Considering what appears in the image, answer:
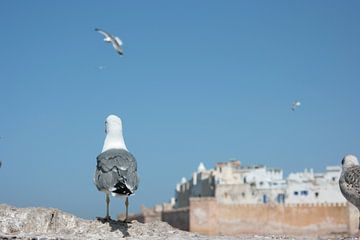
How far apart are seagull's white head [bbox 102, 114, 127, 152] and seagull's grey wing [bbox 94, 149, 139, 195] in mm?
648

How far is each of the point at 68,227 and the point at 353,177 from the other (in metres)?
5.38

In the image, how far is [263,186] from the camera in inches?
2093

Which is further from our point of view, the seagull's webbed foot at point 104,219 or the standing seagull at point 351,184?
the standing seagull at point 351,184

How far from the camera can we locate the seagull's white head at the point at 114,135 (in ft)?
37.4

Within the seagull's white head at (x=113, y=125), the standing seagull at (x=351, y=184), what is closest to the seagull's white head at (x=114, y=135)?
the seagull's white head at (x=113, y=125)

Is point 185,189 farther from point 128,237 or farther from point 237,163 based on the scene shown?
point 128,237

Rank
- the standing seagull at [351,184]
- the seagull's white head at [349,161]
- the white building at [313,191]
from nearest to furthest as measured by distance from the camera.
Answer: the standing seagull at [351,184] < the seagull's white head at [349,161] < the white building at [313,191]

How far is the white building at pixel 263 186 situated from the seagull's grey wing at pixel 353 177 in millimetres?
36066

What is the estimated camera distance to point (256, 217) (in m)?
41.2

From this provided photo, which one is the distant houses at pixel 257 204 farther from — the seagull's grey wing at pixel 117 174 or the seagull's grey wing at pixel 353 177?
the seagull's grey wing at pixel 117 174

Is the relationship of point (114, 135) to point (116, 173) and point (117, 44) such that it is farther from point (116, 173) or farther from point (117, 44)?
point (117, 44)

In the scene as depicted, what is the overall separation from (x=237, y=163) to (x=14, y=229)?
5201cm

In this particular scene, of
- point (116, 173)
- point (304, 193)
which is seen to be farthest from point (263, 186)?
point (116, 173)

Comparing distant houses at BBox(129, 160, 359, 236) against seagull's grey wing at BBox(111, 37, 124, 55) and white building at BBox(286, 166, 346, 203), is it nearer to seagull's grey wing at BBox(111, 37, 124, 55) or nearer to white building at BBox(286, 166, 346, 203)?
white building at BBox(286, 166, 346, 203)
